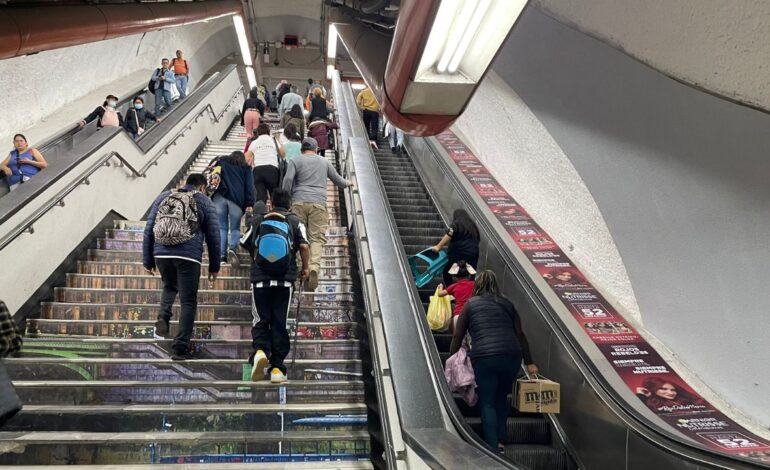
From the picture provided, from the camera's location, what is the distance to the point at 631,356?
459cm

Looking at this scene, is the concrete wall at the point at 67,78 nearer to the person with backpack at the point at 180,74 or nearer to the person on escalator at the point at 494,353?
the person with backpack at the point at 180,74

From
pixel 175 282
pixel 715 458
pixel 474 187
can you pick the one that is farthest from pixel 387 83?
pixel 474 187

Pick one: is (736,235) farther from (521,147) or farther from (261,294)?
(521,147)

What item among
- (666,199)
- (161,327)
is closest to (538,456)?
(666,199)

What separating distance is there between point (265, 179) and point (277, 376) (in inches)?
116

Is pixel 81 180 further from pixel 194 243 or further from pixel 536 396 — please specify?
pixel 536 396

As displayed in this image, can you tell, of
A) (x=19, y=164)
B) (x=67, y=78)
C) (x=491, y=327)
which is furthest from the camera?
(x=67, y=78)

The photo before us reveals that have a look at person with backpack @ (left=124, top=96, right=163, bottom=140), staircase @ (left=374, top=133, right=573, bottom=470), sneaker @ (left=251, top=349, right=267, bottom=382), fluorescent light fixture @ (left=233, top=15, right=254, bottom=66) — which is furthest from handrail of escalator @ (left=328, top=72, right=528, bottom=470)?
fluorescent light fixture @ (left=233, top=15, right=254, bottom=66)

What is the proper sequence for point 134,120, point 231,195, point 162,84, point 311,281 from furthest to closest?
point 162,84, point 134,120, point 231,195, point 311,281

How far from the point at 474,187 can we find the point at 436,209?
1097mm

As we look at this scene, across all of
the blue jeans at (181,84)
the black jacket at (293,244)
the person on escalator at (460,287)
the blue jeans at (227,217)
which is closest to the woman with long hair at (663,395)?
the person on escalator at (460,287)

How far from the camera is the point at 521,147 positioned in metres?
8.29

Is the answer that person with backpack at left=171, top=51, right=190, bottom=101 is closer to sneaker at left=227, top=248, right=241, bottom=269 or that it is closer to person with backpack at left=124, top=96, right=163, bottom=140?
person with backpack at left=124, top=96, right=163, bottom=140

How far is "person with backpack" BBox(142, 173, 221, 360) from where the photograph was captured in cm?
414
